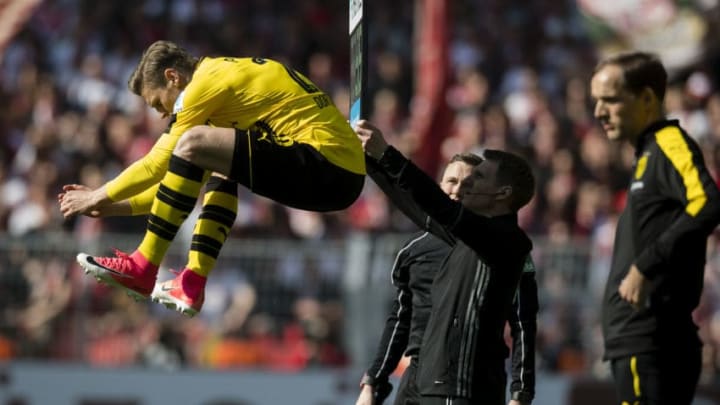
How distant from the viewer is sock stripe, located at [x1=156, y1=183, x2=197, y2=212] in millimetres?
6473

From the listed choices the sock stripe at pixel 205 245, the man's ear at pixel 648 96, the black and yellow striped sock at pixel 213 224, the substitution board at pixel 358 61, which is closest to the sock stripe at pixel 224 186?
the black and yellow striped sock at pixel 213 224

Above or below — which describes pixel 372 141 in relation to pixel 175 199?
above

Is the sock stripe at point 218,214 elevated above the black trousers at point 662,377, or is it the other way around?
the sock stripe at point 218,214

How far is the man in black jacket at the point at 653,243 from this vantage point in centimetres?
531

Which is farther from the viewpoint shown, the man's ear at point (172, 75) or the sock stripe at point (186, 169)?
the man's ear at point (172, 75)

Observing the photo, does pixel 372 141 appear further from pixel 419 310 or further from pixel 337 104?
pixel 337 104

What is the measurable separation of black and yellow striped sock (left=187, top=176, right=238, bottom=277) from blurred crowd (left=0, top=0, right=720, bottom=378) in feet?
18.1

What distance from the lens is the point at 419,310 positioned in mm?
6922

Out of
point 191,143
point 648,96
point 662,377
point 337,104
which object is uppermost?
point 337,104

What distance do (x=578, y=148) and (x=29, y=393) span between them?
19.0 ft

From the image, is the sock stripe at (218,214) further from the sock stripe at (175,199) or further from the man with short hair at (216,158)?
the sock stripe at (175,199)

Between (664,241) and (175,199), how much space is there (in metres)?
2.27

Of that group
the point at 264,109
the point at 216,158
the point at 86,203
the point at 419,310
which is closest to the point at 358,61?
the point at 264,109

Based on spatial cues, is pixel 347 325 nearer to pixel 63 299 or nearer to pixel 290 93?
pixel 63 299
